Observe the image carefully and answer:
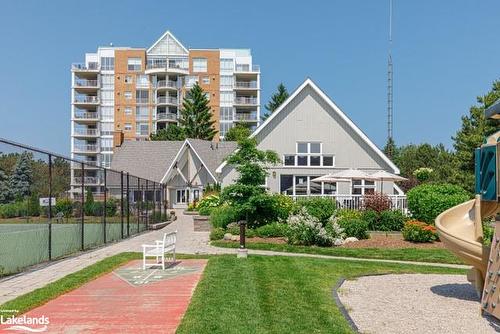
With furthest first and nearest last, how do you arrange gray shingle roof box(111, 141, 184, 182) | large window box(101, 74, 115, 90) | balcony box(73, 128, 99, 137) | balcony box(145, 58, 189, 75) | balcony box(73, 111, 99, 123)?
large window box(101, 74, 115, 90), balcony box(73, 111, 99, 123), balcony box(73, 128, 99, 137), balcony box(145, 58, 189, 75), gray shingle roof box(111, 141, 184, 182)

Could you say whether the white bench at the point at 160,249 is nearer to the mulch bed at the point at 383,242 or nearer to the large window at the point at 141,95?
the mulch bed at the point at 383,242

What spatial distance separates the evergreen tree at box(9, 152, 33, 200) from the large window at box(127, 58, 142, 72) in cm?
8099

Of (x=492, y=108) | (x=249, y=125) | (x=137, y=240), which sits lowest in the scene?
(x=137, y=240)

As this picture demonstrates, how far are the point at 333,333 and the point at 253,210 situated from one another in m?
15.3

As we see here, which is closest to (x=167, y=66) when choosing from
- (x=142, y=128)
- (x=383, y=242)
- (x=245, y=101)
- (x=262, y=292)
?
(x=142, y=128)

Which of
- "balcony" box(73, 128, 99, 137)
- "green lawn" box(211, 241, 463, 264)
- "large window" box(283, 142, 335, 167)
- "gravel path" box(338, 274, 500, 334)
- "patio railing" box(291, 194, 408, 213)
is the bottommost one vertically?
"green lawn" box(211, 241, 463, 264)

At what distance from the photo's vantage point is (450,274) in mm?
13078

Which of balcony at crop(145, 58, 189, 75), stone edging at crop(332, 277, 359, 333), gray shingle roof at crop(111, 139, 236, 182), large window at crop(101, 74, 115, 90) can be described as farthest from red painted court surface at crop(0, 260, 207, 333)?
large window at crop(101, 74, 115, 90)

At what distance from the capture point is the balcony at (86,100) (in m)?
89.9

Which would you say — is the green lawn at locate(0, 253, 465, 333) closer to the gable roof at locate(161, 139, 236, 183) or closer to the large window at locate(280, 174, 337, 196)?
the large window at locate(280, 174, 337, 196)

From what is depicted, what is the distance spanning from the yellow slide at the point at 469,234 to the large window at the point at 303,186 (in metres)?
23.2

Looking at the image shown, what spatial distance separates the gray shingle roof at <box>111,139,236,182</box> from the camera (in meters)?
53.5

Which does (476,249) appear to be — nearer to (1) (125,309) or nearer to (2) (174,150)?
(1) (125,309)

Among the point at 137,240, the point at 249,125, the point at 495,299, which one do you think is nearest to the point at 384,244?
the point at 137,240
